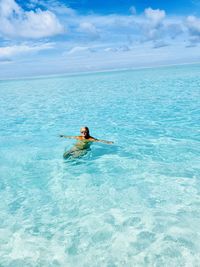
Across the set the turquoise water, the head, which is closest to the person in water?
the head

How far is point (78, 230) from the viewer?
18.6 ft

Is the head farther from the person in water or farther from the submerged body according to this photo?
the submerged body

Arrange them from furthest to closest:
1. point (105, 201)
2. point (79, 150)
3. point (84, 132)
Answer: point (84, 132)
point (79, 150)
point (105, 201)

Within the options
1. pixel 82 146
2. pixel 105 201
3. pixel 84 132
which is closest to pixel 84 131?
pixel 84 132

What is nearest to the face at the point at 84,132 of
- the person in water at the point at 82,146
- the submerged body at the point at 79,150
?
the person in water at the point at 82,146

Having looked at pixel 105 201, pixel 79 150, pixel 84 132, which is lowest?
pixel 105 201

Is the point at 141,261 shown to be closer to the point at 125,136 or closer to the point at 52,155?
the point at 52,155

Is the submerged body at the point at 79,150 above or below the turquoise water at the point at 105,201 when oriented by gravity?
above

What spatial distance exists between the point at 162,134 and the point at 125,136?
1.76 meters

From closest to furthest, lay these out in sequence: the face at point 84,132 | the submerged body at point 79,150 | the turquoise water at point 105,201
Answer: the turquoise water at point 105,201, the submerged body at point 79,150, the face at point 84,132

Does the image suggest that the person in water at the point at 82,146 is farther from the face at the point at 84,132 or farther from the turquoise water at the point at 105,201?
the turquoise water at the point at 105,201

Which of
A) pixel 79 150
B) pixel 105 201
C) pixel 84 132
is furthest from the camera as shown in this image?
pixel 84 132

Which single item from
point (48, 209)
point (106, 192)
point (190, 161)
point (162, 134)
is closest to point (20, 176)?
point (48, 209)

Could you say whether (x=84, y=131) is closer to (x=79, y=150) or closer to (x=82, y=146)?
(x=82, y=146)
